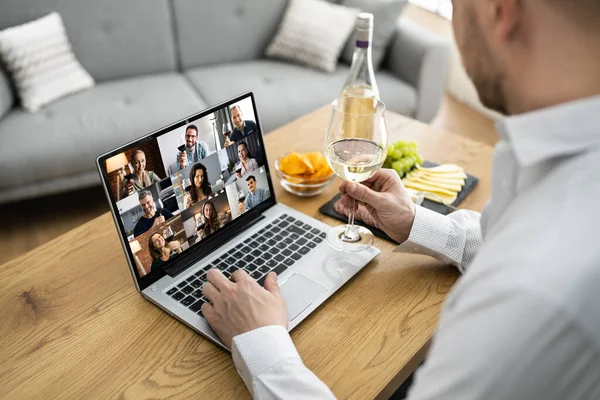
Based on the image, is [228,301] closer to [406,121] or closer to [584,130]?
[584,130]

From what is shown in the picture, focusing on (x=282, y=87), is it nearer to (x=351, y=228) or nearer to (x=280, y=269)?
(x=351, y=228)

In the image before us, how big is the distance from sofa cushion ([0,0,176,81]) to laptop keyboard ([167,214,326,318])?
1.69 m

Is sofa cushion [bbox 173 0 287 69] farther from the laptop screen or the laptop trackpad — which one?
the laptop trackpad

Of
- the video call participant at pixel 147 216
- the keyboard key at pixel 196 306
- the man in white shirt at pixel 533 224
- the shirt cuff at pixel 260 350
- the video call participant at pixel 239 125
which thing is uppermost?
the man in white shirt at pixel 533 224

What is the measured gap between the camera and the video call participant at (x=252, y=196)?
3.75ft

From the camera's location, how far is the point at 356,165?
3.51ft

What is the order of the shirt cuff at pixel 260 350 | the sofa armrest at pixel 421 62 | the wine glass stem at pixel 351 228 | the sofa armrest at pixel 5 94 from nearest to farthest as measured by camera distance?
the shirt cuff at pixel 260 350 < the wine glass stem at pixel 351 228 < the sofa armrest at pixel 5 94 < the sofa armrest at pixel 421 62

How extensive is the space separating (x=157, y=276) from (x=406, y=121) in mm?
982

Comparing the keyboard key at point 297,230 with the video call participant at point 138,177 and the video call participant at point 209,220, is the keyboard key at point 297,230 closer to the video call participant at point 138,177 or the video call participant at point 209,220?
the video call participant at point 209,220

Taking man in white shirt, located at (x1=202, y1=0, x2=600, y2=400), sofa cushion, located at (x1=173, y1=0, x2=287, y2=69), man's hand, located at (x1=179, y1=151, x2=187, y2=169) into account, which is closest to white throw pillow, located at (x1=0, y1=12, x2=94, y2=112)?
sofa cushion, located at (x1=173, y1=0, x2=287, y2=69)

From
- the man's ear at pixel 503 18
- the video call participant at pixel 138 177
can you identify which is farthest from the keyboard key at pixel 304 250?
the man's ear at pixel 503 18

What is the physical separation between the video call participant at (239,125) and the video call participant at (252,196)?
93 mm

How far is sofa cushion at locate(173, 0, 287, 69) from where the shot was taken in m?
2.60

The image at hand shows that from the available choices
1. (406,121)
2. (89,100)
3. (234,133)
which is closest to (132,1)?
(89,100)
